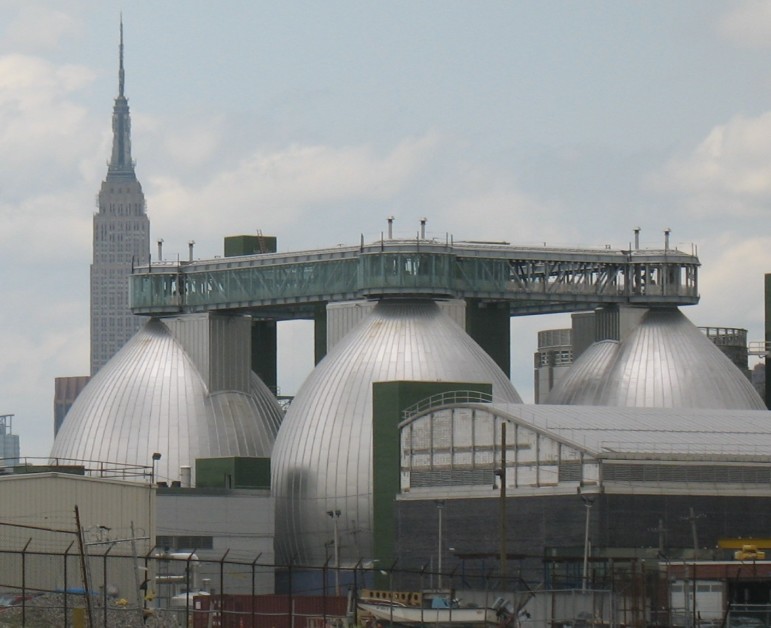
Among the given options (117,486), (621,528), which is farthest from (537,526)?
(117,486)

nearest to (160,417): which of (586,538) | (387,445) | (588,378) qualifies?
(588,378)

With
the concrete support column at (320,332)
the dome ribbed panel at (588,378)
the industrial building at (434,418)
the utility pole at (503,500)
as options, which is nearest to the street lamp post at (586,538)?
the industrial building at (434,418)

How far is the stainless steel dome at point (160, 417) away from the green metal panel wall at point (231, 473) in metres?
7.52

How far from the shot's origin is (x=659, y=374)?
529 ft

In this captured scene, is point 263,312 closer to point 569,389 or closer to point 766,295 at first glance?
point 569,389

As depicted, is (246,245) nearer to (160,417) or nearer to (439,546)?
(160,417)

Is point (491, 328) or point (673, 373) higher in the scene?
point (491, 328)

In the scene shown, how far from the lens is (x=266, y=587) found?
145875 millimetres

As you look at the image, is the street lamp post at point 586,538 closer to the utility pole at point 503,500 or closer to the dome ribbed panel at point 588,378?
the utility pole at point 503,500

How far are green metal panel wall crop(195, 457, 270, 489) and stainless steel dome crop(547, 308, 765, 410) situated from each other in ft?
75.8

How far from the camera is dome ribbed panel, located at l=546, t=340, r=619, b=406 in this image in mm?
163000

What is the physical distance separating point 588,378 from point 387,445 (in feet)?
104

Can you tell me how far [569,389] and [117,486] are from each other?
6401 centimetres

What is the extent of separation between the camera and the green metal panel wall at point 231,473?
152m
